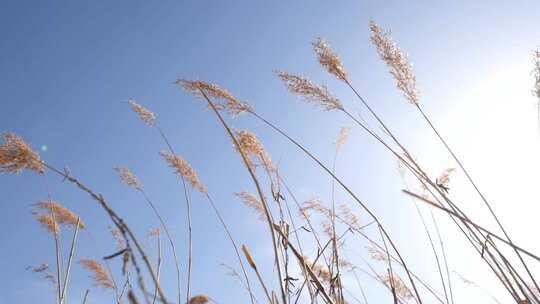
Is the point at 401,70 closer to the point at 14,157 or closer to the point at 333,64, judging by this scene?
the point at 333,64

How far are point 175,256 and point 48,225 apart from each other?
1591 mm

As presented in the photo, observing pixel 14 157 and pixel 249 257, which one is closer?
pixel 249 257

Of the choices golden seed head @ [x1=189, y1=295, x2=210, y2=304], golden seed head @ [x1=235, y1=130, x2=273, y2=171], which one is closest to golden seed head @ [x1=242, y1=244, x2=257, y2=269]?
golden seed head @ [x1=189, y1=295, x2=210, y2=304]

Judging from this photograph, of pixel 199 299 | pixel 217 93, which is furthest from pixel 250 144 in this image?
pixel 199 299

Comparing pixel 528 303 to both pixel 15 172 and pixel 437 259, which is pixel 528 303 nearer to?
pixel 437 259

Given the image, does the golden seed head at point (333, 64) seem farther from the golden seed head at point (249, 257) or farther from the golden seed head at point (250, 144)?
the golden seed head at point (249, 257)

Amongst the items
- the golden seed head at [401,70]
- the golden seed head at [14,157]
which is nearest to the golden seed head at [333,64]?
the golden seed head at [401,70]

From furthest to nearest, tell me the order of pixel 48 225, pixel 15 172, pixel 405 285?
pixel 48 225
pixel 405 285
pixel 15 172

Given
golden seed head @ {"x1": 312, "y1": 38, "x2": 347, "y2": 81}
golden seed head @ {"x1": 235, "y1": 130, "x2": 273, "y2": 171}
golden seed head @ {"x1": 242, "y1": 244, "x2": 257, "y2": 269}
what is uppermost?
golden seed head @ {"x1": 312, "y1": 38, "x2": 347, "y2": 81}

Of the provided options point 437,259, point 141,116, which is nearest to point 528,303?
point 437,259

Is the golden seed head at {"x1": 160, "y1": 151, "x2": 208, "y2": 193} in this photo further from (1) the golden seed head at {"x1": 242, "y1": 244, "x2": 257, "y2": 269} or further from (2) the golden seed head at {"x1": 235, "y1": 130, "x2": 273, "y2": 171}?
(1) the golden seed head at {"x1": 242, "y1": 244, "x2": 257, "y2": 269}

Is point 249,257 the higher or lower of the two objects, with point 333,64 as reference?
lower

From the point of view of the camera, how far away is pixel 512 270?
1.92 meters

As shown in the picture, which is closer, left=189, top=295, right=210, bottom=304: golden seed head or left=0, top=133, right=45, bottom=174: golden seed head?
left=189, top=295, right=210, bottom=304: golden seed head
